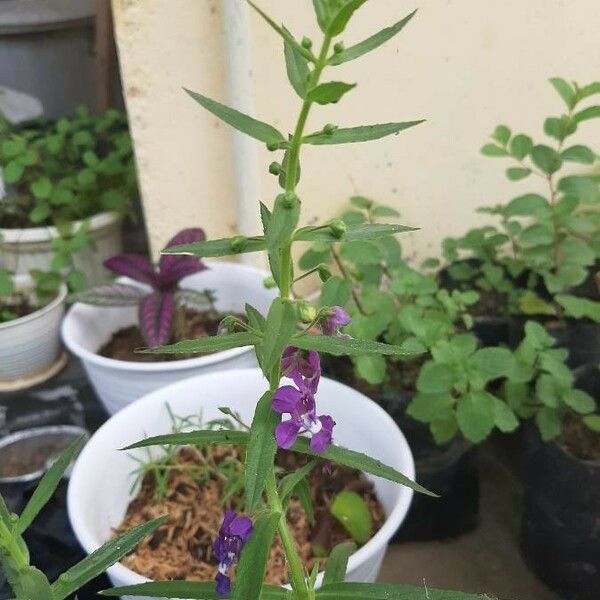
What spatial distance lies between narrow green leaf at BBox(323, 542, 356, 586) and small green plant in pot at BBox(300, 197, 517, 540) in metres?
0.30

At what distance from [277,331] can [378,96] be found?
0.78 metres

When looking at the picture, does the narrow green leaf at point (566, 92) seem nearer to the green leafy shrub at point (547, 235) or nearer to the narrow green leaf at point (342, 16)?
the green leafy shrub at point (547, 235)

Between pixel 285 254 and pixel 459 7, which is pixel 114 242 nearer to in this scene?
pixel 459 7

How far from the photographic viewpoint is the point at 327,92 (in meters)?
0.49

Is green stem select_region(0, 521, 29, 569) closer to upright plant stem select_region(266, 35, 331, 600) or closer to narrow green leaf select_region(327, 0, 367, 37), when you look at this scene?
upright plant stem select_region(266, 35, 331, 600)

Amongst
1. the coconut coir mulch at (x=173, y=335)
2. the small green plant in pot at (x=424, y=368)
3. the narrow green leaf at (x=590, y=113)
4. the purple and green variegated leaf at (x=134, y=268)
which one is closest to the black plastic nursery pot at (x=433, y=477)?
the small green plant in pot at (x=424, y=368)

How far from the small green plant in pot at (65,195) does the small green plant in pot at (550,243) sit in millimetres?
689

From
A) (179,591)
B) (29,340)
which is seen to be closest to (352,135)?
(179,591)

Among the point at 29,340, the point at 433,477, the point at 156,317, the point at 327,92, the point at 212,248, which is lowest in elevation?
the point at 433,477

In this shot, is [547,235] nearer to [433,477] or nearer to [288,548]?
[433,477]

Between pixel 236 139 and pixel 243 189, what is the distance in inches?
3.2

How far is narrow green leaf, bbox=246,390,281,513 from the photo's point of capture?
0.51m

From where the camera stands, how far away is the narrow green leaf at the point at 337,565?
2.23 feet

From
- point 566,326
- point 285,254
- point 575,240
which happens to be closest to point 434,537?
point 566,326
